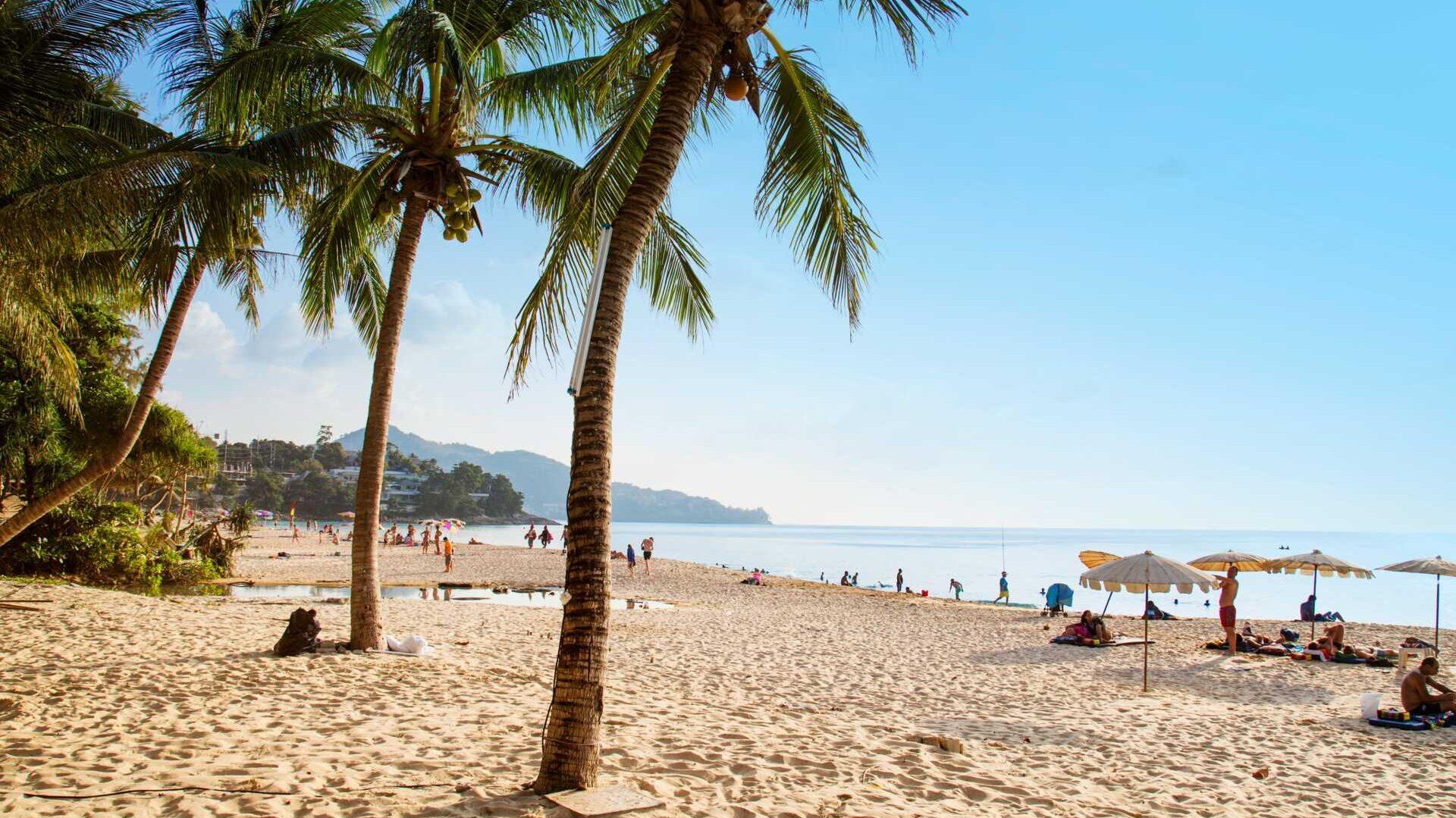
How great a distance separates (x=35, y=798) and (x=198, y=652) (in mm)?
4703

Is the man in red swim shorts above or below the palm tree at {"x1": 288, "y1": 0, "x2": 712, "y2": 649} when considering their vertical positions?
below

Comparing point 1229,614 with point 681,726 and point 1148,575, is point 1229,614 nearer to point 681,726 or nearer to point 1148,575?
point 1148,575

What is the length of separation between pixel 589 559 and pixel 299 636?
592cm

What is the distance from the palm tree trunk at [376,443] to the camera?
8.51m

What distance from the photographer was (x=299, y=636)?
27.4 feet

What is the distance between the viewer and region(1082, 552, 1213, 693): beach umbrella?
1023 centimetres

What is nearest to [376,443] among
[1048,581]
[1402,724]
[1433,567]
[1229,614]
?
[1402,724]

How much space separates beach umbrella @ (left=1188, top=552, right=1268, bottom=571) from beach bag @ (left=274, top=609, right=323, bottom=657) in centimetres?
1412

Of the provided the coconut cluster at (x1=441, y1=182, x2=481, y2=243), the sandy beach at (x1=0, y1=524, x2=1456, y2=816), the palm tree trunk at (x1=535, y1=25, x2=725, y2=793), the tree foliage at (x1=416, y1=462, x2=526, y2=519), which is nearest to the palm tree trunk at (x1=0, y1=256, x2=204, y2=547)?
the sandy beach at (x1=0, y1=524, x2=1456, y2=816)

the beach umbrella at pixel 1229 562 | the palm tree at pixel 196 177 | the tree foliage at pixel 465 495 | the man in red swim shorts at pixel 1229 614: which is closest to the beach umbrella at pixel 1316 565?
the beach umbrella at pixel 1229 562

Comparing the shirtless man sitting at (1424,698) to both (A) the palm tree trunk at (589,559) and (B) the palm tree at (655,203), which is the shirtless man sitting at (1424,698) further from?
(A) the palm tree trunk at (589,559)

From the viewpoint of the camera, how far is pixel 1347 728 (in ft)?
27.2

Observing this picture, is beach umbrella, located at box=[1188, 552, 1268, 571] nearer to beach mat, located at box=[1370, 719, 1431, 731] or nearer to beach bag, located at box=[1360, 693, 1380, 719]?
beach bag, located at box=[1360, 693, 1380, 719]

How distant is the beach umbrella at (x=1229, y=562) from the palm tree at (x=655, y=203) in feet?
39.6
